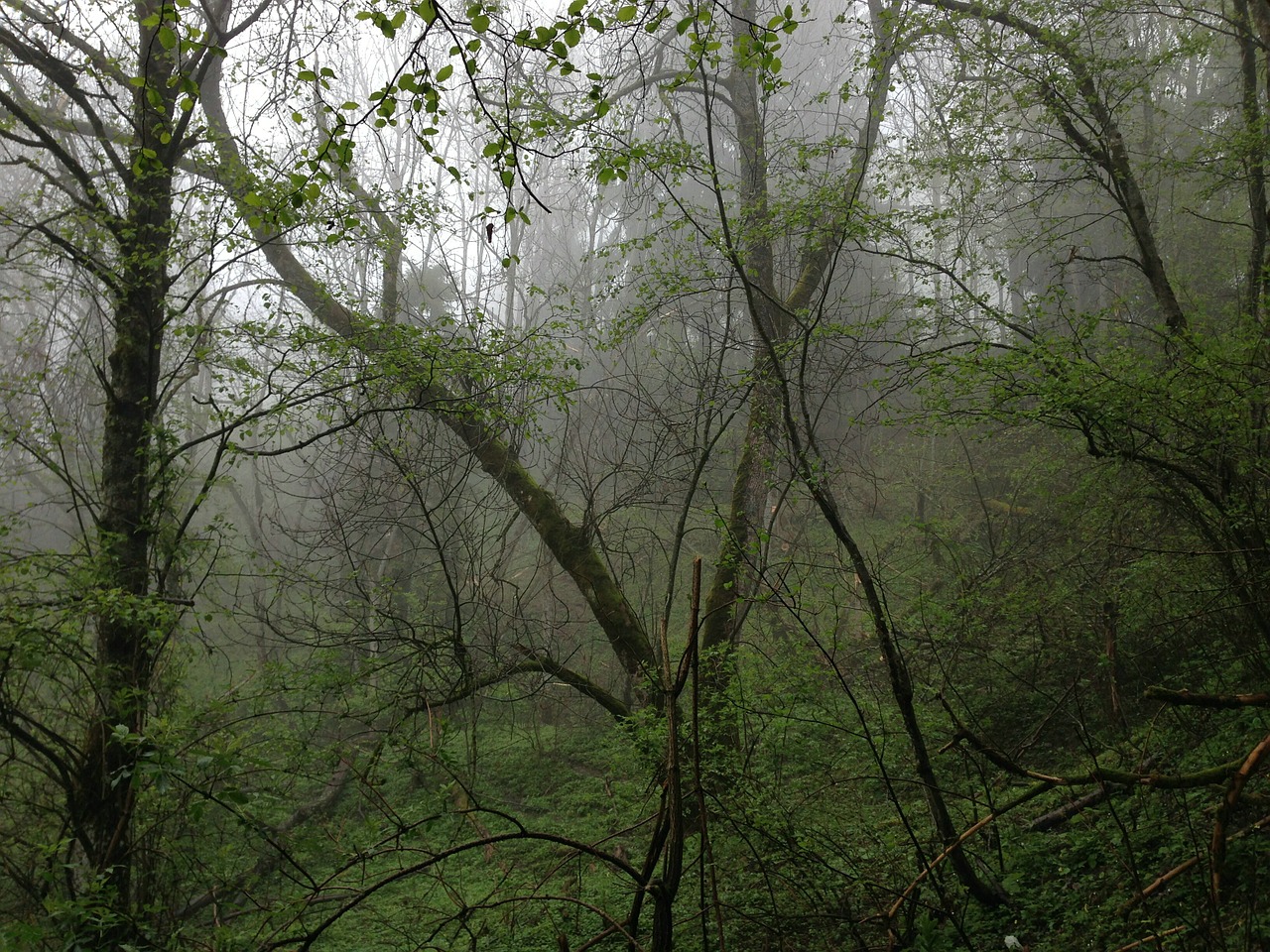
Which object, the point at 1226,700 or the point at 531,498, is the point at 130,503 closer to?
the point at 531,498

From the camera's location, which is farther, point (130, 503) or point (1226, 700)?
point (130, 503)

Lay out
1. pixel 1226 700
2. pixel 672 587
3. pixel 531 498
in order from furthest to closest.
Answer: pixel 531 498, pixel 672 587, pixel 1226 700

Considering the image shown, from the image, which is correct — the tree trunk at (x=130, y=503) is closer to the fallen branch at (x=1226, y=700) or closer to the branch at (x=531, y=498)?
the branch at (x=531, y=498)

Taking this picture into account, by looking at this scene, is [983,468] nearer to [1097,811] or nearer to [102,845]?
[1097,811]

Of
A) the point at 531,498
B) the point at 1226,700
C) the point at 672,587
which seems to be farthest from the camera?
the point at 531,498

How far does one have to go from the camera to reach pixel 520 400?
25.1 ft

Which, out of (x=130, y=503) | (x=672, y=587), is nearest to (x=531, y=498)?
(x=672, y=587)

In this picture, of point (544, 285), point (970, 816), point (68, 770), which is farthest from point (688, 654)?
point (544, 285)

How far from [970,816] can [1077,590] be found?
271 centimetres

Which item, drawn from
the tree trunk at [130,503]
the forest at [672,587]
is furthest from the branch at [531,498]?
the tree trunk at [130,503]

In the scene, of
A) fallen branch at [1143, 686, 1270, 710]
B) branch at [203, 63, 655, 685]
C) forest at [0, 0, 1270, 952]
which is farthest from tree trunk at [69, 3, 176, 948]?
fallen branch at [1143, 686, 1270, 710]

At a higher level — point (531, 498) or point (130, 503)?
point (531, 498)

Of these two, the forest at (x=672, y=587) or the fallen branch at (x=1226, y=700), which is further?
the forest at (x=672, y=587)

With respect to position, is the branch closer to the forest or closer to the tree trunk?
the forest
